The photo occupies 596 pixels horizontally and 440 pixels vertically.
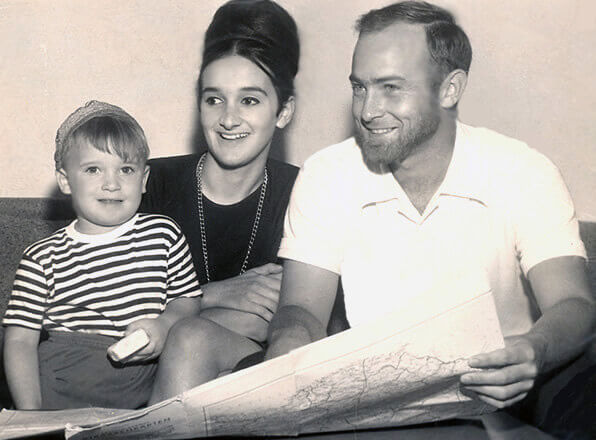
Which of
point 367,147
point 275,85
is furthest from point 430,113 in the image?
point 275,85

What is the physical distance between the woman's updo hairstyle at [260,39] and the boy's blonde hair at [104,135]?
0.51 feet

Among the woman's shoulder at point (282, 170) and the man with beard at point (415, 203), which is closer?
the man with beard at point (415, 203)

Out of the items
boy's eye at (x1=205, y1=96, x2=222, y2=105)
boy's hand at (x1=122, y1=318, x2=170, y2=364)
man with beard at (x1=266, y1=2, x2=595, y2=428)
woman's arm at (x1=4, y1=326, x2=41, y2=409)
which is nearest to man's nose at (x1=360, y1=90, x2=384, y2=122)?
man with beard at (x1=266, y1=2, x2=595, y2=428)

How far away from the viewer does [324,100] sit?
1.03 m

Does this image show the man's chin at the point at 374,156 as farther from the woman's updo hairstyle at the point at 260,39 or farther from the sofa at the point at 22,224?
the sofa at the point at 22,224

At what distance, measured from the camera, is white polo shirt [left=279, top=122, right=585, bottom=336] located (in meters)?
0.80

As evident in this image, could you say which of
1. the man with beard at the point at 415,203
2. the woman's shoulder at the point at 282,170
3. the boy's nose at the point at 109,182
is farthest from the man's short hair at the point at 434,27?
the boy's nose at the point at 109,182

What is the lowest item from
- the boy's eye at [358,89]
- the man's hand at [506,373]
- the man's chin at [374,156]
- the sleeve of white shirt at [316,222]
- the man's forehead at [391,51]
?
the man's hand at [506,373]

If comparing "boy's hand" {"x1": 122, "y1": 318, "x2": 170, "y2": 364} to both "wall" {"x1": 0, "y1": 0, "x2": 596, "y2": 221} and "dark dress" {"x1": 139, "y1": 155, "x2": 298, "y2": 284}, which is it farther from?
"wall" {"x1": 0, "y1": 0, "x2": 596, "y2": 221}

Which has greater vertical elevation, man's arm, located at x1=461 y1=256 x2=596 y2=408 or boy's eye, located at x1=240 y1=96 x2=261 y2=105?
boy's eye, located at x1=240 y1=96 x2=261 y2=105

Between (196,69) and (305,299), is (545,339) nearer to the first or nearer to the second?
(305,299)

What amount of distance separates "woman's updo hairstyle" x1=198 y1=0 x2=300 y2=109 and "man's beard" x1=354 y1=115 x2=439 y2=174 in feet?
0.55

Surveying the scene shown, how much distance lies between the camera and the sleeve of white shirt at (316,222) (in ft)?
2.73

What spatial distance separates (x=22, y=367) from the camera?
0.80 m
